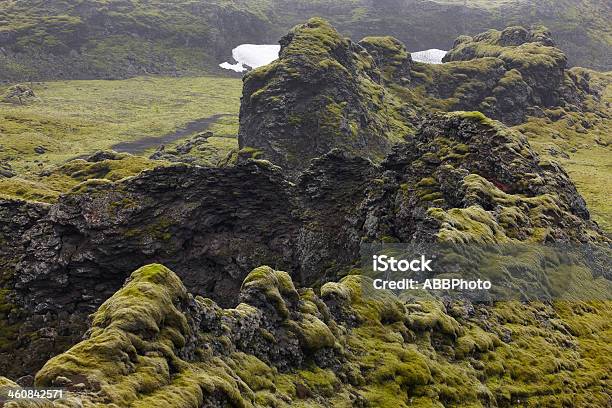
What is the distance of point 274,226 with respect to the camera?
214ft

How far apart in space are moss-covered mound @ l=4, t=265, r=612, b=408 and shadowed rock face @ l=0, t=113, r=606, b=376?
44.8 ft

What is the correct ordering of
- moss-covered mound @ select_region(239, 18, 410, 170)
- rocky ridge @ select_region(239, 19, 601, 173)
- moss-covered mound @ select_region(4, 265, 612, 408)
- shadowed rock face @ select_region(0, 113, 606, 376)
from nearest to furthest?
moss-covered mound @ select_region(4, 265, 612, 408) < shadowed rock face @ select_region(0, 113, 606, 376) < moss-covered mound @ select_region(239, 18, 410, 170) < rocky ridge @ select_region(239, 19, 601, 173)

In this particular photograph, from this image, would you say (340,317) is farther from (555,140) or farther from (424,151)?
(555,140)

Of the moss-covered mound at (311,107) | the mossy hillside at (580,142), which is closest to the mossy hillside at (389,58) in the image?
the moss-covered mound at (311,107)

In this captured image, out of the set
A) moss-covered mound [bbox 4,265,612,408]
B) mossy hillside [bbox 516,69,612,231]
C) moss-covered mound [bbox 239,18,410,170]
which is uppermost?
moss-covered mound [bbox 4,265,612,408]

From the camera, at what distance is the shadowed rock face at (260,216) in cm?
5219

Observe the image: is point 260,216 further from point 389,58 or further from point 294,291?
point 389,58

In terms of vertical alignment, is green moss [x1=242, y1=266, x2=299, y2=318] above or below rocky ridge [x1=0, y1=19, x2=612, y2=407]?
above

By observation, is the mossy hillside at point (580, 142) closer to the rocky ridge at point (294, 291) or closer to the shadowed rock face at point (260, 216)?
the shadowed rock face at point (260, 216)

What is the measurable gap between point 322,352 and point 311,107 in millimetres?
104443

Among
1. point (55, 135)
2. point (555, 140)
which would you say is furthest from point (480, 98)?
point (55, 135)

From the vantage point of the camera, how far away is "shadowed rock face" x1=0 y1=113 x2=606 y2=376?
2055 inches

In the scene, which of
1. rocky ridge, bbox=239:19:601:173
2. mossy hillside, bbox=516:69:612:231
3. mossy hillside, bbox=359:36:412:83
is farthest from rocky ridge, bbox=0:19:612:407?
mossy hillside, bbox=359:36:412:83

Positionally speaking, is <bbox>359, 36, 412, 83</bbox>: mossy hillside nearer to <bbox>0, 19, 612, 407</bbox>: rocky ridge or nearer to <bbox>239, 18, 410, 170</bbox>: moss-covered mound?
<bbox>239, 18, 410, 170</bbox>: moss-covered mound
